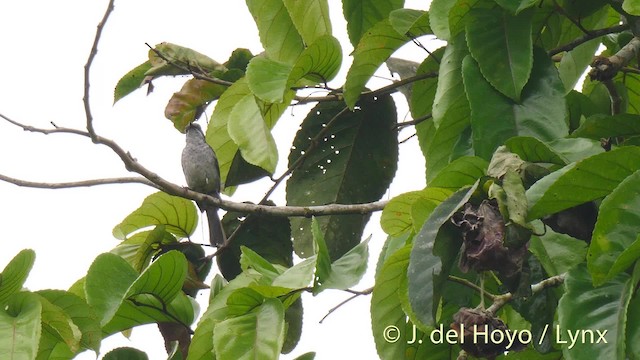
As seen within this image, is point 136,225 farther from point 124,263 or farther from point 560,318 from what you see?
point 560,318

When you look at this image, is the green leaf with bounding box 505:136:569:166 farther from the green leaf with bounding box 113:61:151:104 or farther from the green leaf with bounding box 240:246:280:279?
the green leaf with bounding box 113:61:151:104

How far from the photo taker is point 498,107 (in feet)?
5.83

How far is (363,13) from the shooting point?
2.45 meters

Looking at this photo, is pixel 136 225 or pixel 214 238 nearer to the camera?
pixel 136 225

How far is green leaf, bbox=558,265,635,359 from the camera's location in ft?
4.29

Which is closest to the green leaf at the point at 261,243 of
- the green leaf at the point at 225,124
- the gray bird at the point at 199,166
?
the green leaf at the point at 225,124

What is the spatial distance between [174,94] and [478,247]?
5.49 feet

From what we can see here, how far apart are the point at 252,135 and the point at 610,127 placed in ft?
3.00

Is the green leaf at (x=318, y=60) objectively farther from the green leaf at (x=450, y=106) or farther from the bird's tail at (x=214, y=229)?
the bird's tail at (x=214, y=229)

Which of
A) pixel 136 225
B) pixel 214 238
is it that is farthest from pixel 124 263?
pixel 214 238

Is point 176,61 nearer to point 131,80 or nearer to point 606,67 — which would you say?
point 131,80

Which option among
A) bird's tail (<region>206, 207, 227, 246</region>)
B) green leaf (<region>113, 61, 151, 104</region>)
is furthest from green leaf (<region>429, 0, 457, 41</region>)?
bird's tail (<region>206, 207, 227, 246</region>)

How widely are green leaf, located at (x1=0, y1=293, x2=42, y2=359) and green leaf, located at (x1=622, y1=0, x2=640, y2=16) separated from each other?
1.16 m

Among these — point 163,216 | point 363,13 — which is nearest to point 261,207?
point 163,216
